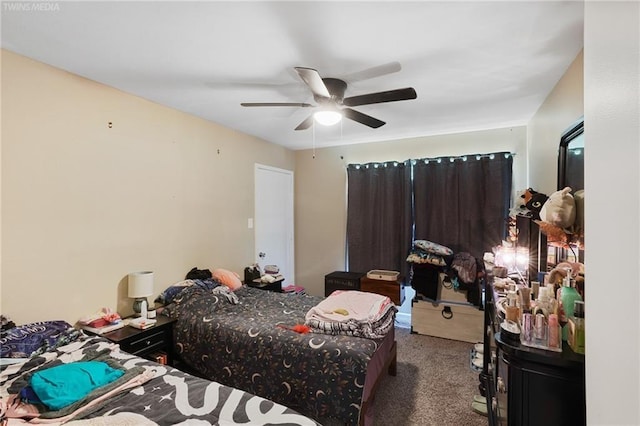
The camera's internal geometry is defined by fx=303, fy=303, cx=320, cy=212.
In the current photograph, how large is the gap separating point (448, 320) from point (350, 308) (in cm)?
175

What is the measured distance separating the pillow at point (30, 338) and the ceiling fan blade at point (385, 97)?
2.54m

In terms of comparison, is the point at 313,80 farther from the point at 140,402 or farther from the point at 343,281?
the point at 343,281

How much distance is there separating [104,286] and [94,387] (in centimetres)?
125

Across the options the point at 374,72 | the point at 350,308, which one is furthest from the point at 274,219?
the point at 374,72

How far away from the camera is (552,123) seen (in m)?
2.51

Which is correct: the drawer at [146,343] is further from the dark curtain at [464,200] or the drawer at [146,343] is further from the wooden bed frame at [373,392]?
the dark curtain at [464,200]

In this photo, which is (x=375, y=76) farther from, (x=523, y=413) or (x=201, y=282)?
(x=201, y=282)

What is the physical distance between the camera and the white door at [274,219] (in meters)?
4.30

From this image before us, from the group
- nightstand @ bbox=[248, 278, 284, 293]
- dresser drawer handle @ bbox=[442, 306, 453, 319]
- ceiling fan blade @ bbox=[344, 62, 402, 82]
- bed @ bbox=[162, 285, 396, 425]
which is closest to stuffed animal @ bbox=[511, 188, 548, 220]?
ceiling fan blade @ bbox=[344, 62, 402, 82]

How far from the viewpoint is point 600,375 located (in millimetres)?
888

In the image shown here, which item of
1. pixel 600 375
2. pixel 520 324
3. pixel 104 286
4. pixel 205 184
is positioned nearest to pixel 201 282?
pixel 104 286

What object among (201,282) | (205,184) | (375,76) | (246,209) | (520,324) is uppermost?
(375,76)

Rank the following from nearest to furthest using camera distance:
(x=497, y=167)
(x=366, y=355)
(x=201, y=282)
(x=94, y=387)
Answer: (x=94, y=387) → (x=366, y=355) → (x=201, y=282) → (x=497, y=167)

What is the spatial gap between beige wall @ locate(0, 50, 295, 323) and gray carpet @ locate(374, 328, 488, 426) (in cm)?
231
